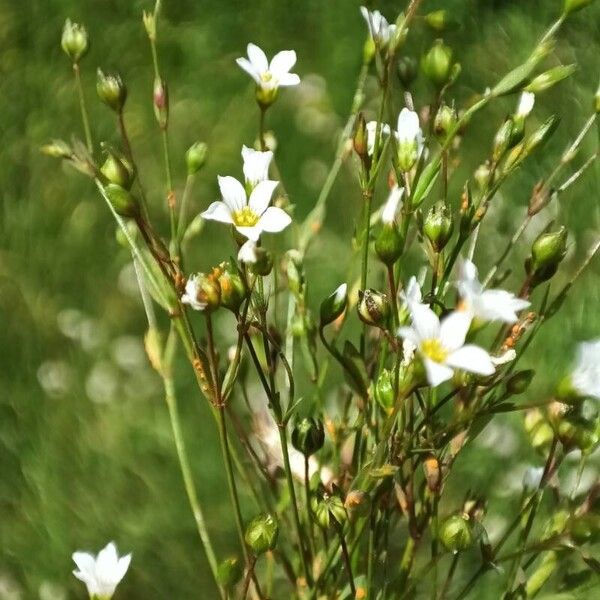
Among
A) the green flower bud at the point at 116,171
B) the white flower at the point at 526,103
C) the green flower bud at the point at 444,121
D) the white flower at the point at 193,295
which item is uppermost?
the white flower at the point at 526,103

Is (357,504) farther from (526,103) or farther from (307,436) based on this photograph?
(526,103)

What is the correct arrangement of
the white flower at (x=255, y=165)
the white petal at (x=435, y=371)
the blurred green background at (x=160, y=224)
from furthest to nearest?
the blurred green background at (x=160, y=224), the white flower at (x=255, y=165), the white petal at (x=435, y=371)

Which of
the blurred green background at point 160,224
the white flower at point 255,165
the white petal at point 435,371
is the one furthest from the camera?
the blurred green background at point 160,224

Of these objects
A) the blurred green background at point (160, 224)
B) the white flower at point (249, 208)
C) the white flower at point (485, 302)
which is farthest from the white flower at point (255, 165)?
the blurred green background at point (160, 224)

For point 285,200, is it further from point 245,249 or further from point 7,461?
point 7,461

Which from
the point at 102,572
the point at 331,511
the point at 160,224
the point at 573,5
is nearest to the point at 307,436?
the point at 331,511

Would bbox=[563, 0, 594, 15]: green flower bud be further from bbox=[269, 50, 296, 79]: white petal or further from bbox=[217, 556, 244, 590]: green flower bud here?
bbox=[217, 556, 244, 590]: green flower bud

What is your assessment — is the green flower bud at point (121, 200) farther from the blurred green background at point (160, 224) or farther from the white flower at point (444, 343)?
the blurred green background at point (160, 224)
